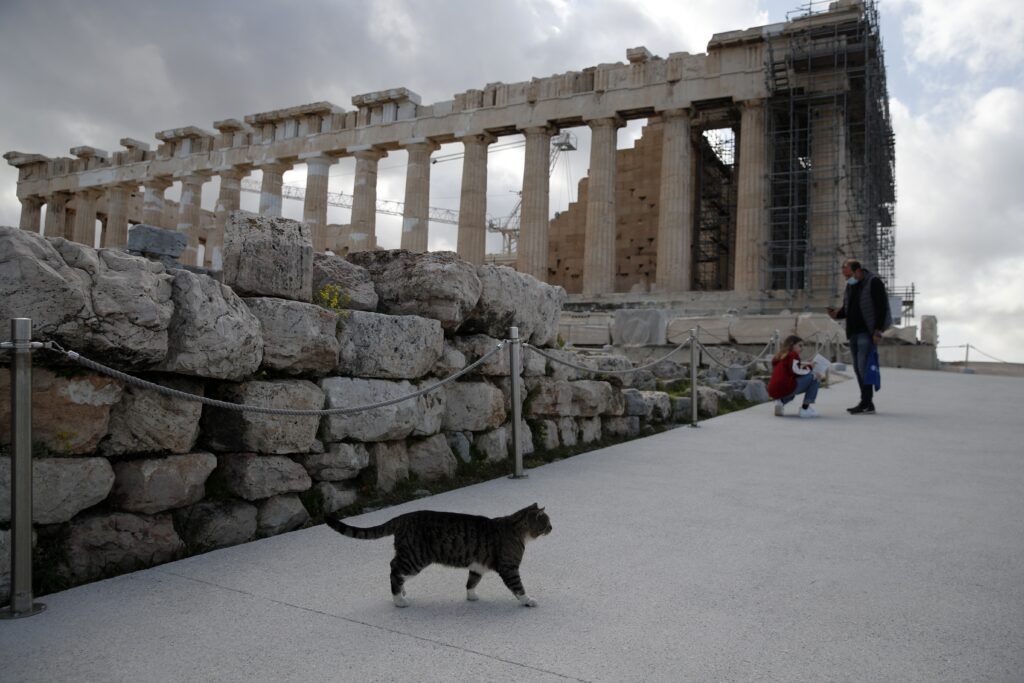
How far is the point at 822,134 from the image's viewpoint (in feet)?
88.1

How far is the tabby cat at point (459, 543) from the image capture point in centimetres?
311

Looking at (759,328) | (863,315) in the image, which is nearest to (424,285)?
Answer: (863,315)

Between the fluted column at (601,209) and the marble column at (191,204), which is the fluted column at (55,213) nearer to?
the marble column at (191,204)

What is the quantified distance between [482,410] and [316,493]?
68.0 inches

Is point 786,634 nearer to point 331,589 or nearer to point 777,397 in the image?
point 331,589

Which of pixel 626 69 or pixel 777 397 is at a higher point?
pixel 626 69

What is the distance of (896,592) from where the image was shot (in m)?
3.27

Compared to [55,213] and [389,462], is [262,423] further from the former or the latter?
[55,213]

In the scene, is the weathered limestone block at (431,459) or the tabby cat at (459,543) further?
the weathered limestone block at (431,459)

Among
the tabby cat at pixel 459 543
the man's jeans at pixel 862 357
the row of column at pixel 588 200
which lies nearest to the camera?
the tabby cat at pixel 459 543

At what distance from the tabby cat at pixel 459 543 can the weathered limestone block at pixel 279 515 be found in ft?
3.81

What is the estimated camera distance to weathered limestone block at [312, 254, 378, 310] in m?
5.18

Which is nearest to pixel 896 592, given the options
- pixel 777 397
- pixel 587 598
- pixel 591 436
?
pixel 587 598

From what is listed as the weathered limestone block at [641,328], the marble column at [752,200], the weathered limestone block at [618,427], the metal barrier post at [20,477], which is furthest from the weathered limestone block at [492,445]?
the marble column at [752,200]
